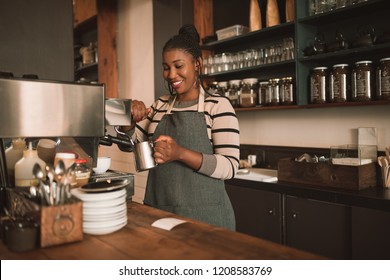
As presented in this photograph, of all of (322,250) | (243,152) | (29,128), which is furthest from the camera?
(243,152)

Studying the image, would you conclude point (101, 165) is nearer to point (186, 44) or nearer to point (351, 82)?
point (186, 44)

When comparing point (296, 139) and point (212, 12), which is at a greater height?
point (212, 12)

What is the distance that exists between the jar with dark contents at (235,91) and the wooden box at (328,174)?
2.53 feet

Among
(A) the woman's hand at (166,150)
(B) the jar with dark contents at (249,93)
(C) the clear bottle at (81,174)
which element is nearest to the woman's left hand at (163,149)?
(A) the woman's hand at (166,150)

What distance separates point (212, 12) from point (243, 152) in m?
1.30

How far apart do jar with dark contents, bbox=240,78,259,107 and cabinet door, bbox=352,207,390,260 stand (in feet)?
3.98

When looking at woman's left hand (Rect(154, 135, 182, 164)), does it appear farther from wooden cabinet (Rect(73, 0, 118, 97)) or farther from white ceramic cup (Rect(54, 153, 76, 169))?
Result: wooden cabinet (Rect(73, 0, 118, 97))

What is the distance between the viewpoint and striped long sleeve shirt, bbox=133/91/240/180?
1.44 m

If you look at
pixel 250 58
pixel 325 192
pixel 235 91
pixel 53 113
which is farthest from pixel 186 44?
pixel 235 91

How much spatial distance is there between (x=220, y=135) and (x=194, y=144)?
117mm

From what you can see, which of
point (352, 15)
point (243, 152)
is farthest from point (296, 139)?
point (352, 15)

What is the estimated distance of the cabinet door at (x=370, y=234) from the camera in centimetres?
172

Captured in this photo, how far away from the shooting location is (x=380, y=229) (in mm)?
1735
